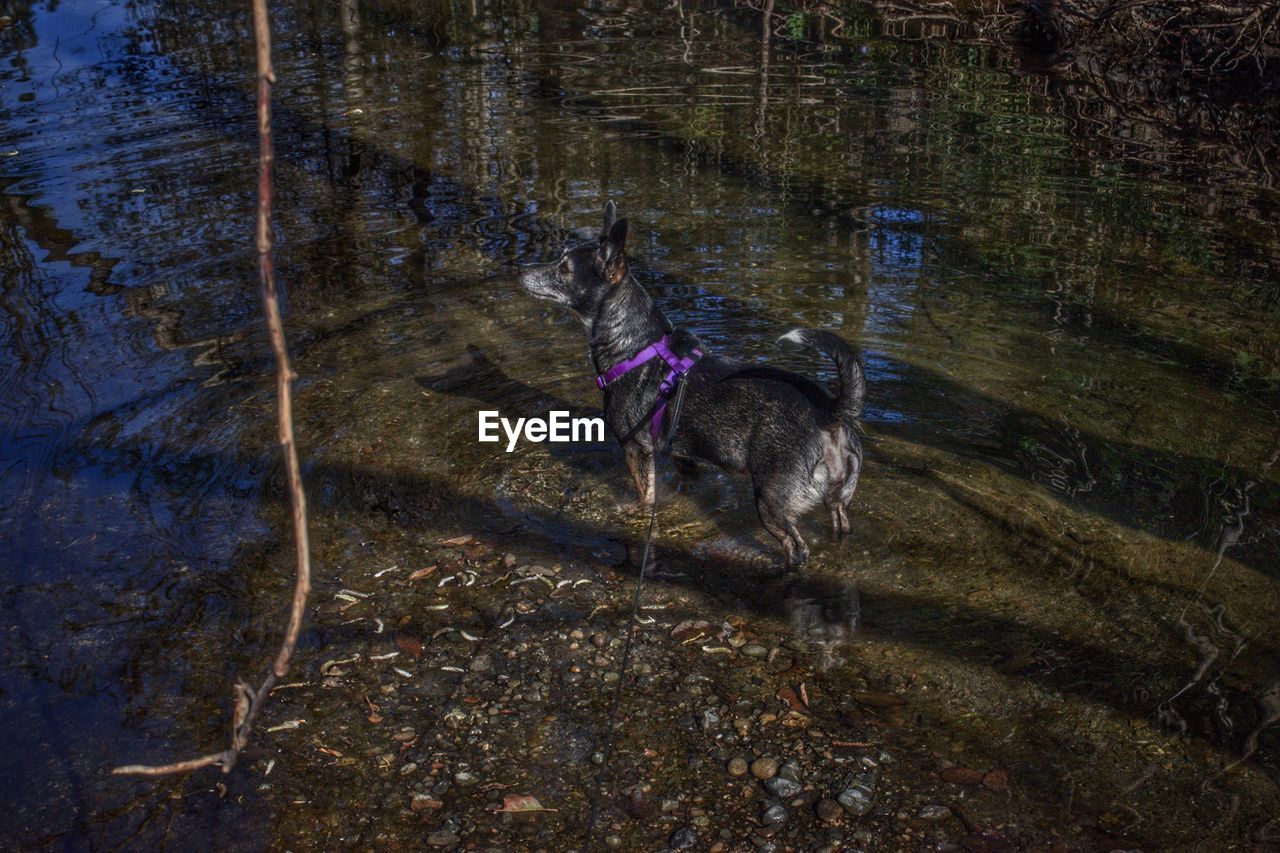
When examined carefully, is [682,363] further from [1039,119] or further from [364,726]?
[1039,119]

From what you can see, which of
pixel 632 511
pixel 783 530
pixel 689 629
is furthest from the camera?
pixel 632 511

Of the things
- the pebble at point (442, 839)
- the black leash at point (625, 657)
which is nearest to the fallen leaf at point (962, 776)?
the black leash at point (625, 657)

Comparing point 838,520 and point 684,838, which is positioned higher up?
point 838,520

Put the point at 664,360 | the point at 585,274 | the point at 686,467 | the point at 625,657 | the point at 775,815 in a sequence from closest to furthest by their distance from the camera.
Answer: the point at 775,815
the point at 625,657
the point at 664,360
the point at 585,274
the point at 686,467

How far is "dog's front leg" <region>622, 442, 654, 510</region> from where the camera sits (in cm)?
599

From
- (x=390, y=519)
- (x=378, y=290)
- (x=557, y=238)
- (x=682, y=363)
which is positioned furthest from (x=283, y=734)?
(x=557, y=238)

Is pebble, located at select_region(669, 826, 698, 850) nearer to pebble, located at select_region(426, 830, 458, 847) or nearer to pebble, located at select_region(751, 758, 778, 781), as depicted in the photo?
pebble, located at select_region(751, 758, 778, 781)

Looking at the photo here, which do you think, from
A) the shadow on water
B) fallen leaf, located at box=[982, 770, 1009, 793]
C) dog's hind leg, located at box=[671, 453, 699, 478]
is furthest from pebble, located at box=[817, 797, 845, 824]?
dog's hind leg, located at box=[671, 453, 699, 478]

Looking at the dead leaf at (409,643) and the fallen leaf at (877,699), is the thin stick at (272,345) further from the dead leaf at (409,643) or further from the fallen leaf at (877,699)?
the fallen leaf at (877,699)

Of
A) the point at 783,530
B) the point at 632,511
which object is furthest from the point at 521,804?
the point at 632,511

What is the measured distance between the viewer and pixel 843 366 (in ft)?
16.0

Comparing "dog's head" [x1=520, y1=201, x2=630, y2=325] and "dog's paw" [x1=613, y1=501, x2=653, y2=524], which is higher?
"dog's head" [x1=520, y1=201, x2=630, y2=325]

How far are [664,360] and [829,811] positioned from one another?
271 centimetres

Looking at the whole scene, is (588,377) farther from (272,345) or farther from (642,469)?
(272,345)
